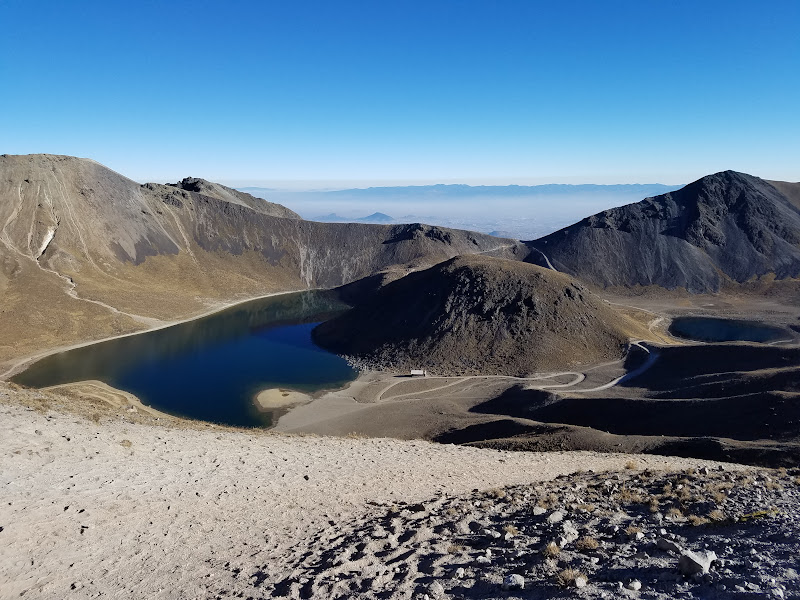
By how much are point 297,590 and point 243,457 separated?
1029 cm

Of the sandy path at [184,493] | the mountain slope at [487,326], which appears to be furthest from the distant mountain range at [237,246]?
the sandy path at [184,493]

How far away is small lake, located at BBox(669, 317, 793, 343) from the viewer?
247ft

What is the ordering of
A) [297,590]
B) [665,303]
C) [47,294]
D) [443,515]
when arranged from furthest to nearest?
[665,303] → [47,294] → [443,515] → [297,590]

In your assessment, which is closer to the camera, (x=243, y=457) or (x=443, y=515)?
(x=443, y=515)

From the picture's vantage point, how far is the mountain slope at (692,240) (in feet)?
354

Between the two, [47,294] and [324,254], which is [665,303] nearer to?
[324,254]

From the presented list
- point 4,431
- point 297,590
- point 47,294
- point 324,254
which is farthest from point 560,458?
point 324,254

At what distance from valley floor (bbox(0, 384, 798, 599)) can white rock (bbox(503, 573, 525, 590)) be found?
0.85 feet

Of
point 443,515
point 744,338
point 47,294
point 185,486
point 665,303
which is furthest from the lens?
point 665,303

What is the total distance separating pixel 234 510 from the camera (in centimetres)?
1518

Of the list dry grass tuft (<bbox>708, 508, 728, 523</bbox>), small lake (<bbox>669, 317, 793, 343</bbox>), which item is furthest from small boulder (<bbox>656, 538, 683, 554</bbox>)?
small lake (<bbox>669, 317, 793, 343</bbox>)

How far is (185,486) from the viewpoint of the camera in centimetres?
1642

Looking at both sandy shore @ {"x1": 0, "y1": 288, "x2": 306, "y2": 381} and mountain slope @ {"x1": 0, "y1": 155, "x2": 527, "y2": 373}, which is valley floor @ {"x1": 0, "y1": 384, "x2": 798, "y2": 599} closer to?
sandy shore @ {"x1": 0, "y1": 288, "x2": 306, "y2": 381}

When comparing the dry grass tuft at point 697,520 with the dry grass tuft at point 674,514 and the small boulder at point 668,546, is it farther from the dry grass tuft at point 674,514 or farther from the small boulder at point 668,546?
the small boulder at point 668,546
